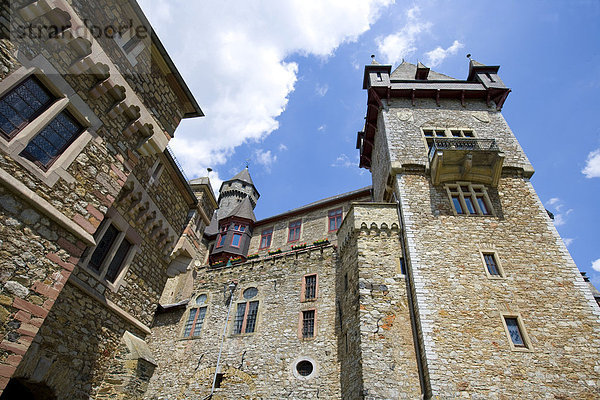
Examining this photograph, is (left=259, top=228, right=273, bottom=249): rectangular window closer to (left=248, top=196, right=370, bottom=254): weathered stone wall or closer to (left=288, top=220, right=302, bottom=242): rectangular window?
(left=248, top=196, right=370, bottom=254): weathered stone wall

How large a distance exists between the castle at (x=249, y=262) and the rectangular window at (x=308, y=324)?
77 millimetres

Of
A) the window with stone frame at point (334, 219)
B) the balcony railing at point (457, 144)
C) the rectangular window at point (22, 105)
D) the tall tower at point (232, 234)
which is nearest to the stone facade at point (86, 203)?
the rectangular window at point (22, 105)

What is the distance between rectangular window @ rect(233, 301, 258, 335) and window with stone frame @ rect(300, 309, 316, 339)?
280 centimetres

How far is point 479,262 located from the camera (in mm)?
12352

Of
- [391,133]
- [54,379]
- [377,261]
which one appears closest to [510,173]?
[391,133]

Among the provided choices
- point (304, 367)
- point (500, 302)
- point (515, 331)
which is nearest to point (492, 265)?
point (500, 302)

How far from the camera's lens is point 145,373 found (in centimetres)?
927

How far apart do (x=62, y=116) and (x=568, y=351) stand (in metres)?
15.2

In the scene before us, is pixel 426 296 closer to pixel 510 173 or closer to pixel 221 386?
pixel 510 173

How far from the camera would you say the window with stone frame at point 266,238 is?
90.3ft

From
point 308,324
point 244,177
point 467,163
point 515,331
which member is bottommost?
point 515,331

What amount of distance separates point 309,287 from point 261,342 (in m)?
3.74

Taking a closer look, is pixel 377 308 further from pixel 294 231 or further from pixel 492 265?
pixel 294 231

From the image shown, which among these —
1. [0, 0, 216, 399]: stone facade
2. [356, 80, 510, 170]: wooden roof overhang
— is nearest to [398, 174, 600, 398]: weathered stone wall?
[356, 80, 510, 170]: wooden roof overhang
